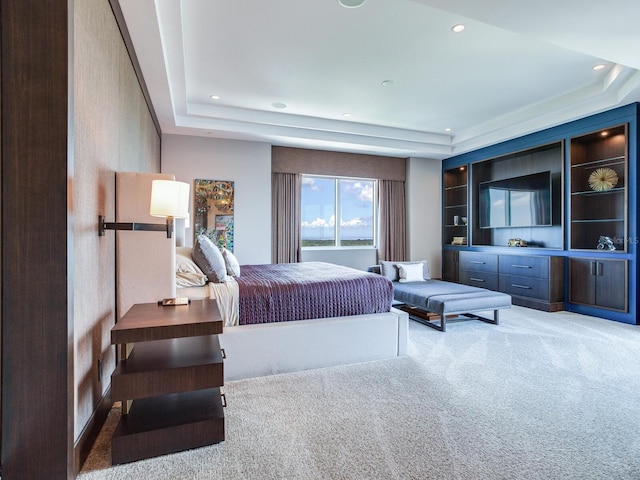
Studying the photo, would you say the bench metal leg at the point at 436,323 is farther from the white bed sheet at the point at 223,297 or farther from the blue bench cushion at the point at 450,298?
the white bed sheet at the point at 223,297

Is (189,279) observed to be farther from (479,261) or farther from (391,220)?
(479,261)

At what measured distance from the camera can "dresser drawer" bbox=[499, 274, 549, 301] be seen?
15.7 ft

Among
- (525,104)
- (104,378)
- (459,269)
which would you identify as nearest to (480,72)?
(525,104)

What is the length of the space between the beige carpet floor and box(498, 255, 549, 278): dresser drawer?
1.82 metres

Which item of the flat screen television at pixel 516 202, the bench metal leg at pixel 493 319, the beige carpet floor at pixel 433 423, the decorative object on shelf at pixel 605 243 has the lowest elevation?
the beige carpet floor at pixel 433 423

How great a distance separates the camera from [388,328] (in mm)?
2938

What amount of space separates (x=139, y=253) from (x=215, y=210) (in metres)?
3.19

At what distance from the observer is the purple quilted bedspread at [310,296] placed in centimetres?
260

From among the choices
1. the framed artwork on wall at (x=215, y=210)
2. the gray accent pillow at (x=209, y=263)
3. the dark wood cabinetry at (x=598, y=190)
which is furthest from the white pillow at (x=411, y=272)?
the gray accent pillow at (x=209, y=263)

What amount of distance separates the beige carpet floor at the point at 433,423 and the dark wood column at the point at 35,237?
0.33m

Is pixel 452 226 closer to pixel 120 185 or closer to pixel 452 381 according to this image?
pixel 452 381

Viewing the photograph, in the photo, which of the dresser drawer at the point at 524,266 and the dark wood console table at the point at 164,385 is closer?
the dark wood console table at the point at 164,385

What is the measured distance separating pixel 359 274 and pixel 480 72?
268 cm

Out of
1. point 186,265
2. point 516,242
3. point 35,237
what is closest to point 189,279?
point 186,265
